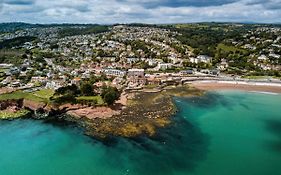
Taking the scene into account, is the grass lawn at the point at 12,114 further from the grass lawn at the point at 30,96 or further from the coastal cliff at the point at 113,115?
the grass lawn at the point at 30,96

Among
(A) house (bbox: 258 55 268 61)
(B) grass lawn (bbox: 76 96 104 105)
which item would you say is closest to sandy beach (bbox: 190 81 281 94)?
(A) house (bbox: 258 55 268 61)

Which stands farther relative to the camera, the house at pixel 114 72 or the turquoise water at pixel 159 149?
the house at pixel 114 72

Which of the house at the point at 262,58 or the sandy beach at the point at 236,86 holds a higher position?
the house at the point at 262,58

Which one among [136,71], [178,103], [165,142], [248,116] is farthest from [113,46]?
[165,142]

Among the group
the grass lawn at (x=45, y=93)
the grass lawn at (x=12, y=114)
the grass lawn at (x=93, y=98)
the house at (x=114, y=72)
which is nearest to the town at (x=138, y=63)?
the house at (x=114, y=72)

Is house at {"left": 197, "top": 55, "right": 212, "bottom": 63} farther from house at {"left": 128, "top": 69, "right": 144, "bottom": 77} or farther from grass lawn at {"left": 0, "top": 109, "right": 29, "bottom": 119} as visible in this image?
grass lawn at {"left": 0, "top": 109, "right": 29, "bottom": 119}

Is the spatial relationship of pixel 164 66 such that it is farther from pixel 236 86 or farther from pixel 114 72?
pixel 236 86

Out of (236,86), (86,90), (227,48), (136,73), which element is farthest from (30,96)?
(227,48)
